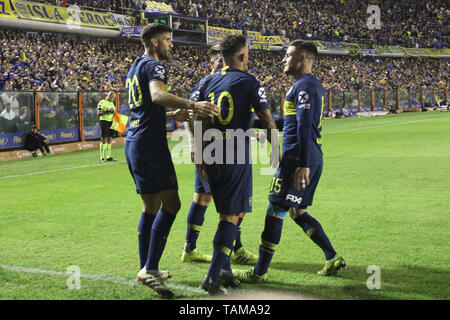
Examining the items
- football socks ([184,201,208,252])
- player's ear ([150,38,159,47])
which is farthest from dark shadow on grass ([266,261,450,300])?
player's ear ([150,38,159,47])

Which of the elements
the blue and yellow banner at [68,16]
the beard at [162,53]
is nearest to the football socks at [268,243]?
the beard at [162,53]

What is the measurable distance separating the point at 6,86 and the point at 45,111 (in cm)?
433

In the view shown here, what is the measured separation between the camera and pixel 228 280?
4582 millimetres

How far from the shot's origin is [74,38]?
34000mm

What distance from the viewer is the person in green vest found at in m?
15.6

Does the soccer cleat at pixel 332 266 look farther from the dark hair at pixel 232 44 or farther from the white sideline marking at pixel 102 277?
the dark hair at pixel 232 44

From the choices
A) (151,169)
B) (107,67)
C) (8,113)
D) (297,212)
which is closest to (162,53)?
(151,169)

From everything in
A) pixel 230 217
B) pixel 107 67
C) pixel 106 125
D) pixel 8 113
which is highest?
pixel 107 67

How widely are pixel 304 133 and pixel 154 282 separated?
182 cm

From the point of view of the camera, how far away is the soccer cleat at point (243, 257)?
5.40 meters

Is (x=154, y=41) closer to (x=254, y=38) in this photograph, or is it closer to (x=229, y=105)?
(x=229, y=105)

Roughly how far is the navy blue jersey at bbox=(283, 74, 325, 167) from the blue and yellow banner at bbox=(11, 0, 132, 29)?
27951 millimetres

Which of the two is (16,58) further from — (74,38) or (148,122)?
(148,122)

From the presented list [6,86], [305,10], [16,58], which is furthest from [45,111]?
[305,10]
